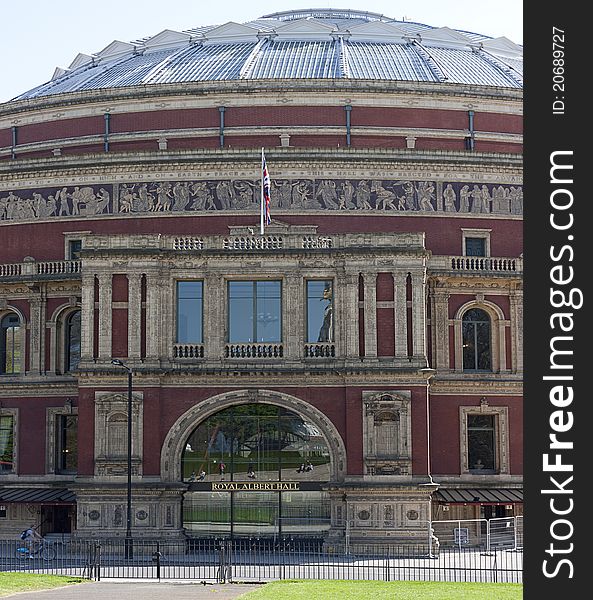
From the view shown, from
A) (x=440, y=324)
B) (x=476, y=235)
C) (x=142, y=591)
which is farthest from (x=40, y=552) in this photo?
(x=476, y=235)

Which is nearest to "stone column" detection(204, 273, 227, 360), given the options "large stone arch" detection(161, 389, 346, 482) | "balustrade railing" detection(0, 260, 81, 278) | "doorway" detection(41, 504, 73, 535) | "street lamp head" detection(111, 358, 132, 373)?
"large stone arch" detection(161, 389, 346, 482)

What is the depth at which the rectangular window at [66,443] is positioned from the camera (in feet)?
201

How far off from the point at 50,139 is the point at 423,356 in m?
27.2

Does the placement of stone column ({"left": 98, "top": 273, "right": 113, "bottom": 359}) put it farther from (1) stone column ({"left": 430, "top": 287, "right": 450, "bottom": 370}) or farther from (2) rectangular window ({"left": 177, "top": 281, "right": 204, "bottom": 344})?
(1) stone column ({"left": 430, "top": 287, "right": 450, "bottom": 370})

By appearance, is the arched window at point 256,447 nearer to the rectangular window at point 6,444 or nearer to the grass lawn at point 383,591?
the rectangular window at point 6,444

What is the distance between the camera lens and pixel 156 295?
54.6 meters

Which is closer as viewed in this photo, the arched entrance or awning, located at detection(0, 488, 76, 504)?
the arched entrance

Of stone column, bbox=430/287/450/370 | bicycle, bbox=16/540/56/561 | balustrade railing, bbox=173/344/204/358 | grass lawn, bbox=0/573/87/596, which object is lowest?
bicycle, bbox=16/540/56/561

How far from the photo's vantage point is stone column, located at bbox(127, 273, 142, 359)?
54.5 metres

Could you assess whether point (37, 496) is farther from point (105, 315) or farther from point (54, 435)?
point (105, 315)

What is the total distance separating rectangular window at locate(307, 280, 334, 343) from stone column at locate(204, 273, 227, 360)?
3688 mm

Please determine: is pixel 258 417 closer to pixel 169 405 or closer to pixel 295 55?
pixel 169 405

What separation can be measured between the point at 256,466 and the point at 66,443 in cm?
1214

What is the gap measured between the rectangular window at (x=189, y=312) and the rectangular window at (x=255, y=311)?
1.43 meters
